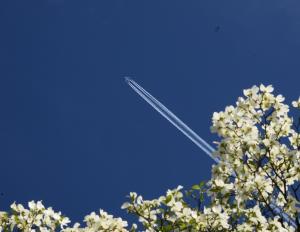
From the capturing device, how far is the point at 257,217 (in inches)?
376

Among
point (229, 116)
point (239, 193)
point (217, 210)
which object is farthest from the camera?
point (229, 116)

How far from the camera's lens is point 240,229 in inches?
382

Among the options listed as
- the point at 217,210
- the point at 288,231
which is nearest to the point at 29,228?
the point at 217,210

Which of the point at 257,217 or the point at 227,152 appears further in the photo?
the point at 227,152

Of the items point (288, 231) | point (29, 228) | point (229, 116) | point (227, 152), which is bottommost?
point (29, 228)

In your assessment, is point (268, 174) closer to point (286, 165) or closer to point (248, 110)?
point (286, 165)

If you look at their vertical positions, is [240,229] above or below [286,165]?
below

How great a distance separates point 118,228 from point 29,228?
76.5 inches

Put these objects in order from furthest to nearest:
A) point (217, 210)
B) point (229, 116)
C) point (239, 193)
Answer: point (229, 116) → point (239, 193) → point (217, 210)

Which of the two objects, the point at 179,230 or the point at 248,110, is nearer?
the point at 179,230

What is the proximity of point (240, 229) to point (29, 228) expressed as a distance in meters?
4.55

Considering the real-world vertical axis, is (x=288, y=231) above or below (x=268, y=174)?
below

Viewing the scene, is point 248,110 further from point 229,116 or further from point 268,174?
point 268,174

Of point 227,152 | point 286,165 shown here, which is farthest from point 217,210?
point 286,165
